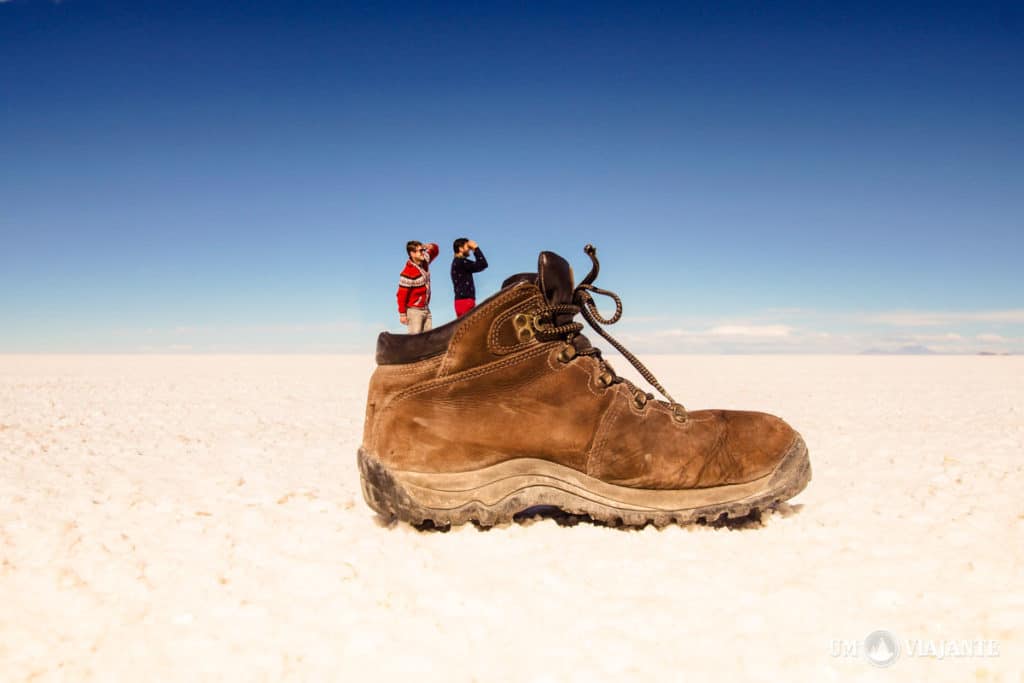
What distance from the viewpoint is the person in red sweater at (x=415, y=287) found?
212 centimetres

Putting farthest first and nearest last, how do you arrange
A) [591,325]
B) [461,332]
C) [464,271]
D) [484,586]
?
[464,271] < [591,325] < [461,332] < [484,586]

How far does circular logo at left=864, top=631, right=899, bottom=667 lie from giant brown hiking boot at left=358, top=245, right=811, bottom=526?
0.54 meters

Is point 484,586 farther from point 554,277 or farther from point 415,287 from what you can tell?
point 415,287

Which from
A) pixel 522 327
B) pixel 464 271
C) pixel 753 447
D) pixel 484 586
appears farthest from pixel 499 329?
pixel 753 447

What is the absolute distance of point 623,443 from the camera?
62.4 inches

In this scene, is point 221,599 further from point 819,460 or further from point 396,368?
point 819,460

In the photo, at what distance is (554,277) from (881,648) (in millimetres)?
992

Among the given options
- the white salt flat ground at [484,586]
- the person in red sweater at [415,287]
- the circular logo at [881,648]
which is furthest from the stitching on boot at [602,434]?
the person in red sweater at [415,287]

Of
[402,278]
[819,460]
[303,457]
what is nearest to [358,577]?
[402,278]

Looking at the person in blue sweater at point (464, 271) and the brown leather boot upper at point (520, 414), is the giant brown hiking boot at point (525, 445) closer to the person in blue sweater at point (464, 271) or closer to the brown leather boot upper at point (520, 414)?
the brown leather boot upper at point (520, 414)

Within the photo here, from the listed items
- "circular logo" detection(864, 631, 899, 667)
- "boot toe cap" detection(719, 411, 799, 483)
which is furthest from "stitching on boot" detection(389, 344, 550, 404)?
"circular logo" detection(864, 631, 899, 667)

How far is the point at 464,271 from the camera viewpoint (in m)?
1.91

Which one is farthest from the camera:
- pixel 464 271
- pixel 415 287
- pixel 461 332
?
pixel 415 287

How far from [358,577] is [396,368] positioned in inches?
19.9
